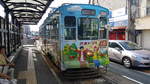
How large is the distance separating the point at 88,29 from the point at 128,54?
3465 millimetres

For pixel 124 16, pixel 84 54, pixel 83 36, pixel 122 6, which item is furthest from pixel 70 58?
pixel 122 6

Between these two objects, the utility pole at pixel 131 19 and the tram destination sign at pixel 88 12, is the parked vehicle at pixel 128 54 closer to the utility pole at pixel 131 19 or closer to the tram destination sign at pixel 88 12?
the tram destination sign at pixel 88 12

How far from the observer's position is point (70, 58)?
19.5 feet

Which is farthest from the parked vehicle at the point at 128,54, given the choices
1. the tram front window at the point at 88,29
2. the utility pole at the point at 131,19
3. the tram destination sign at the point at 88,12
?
the utility pole at the point at 131,19

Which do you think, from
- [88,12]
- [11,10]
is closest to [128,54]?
[88,12]

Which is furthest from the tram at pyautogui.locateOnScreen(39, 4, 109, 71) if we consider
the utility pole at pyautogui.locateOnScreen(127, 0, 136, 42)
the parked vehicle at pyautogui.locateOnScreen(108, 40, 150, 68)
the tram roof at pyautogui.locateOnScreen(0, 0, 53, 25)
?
the utility pole at pyautogui.locateOnScreen(127, 0, 136, 42)

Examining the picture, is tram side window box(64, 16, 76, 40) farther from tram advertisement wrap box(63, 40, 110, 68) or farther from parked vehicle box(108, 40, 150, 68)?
parked vehicle box(108, 40, 150, 68)

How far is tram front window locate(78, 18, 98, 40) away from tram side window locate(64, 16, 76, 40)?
25 cm

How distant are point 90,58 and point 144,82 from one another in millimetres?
2289

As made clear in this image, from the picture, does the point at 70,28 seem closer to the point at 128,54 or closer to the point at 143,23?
the point at 128,54

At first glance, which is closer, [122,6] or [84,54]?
[84,54]

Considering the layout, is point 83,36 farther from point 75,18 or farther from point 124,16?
point 124,16

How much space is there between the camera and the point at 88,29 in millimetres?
6188

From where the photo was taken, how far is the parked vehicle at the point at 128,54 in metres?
7.89
